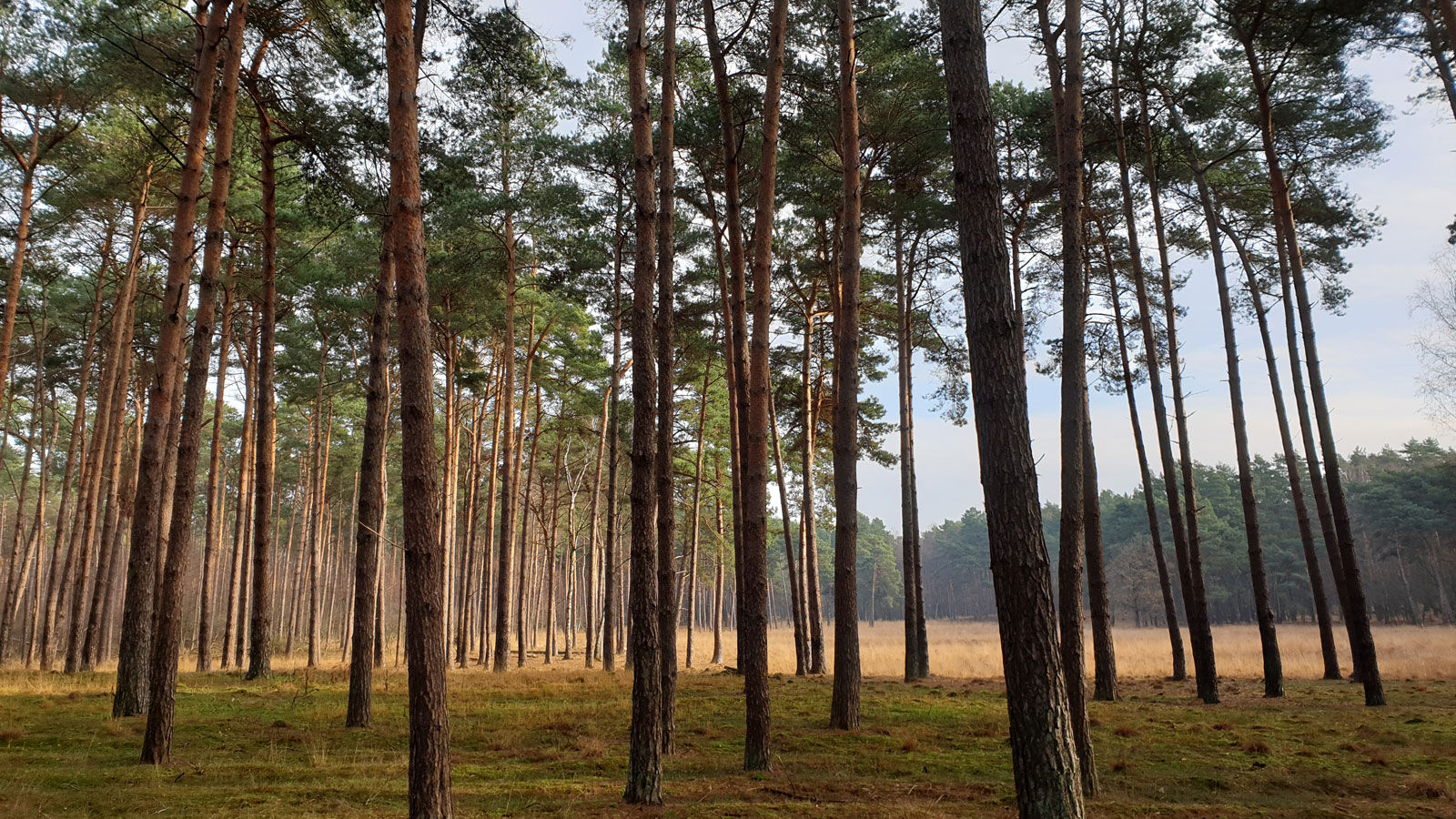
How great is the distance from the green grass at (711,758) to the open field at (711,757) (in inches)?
1.3

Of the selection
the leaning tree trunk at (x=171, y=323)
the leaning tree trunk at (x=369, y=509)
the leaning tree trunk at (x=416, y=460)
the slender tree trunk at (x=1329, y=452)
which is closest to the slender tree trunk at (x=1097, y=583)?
the slender tree trunk at (x=1329, y=452)

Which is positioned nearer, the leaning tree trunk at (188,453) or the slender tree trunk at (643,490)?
the slender tree trunk at (643,490)

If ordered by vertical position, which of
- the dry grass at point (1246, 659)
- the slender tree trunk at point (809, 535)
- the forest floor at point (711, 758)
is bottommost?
the dry grass at point (1246, 659)

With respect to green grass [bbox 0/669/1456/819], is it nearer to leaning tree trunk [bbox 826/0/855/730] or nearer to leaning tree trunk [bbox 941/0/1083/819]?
leaning tree trunk [bbox 826/0/855/730]

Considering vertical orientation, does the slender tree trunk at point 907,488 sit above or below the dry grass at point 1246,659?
above

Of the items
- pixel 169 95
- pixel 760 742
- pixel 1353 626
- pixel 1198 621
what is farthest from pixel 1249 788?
pixel 169 95

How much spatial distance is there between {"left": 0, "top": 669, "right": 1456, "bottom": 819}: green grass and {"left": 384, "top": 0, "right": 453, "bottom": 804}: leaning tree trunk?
3.26 feet

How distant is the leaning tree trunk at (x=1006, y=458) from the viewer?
4.40 meters

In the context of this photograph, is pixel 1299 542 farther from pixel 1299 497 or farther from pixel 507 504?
pixel 507 504

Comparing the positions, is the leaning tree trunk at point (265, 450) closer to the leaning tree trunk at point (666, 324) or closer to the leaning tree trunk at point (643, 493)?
the leaning tree trunk at point (666, 324)

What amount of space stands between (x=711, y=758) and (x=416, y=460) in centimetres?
494

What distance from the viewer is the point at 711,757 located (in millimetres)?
8188

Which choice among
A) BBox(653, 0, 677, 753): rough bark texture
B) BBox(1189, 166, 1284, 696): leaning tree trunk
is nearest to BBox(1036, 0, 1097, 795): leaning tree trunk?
BBox(653, 0, 677, 753): rough bark texture

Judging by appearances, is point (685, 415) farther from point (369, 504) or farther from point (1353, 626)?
point (1353, 626)
